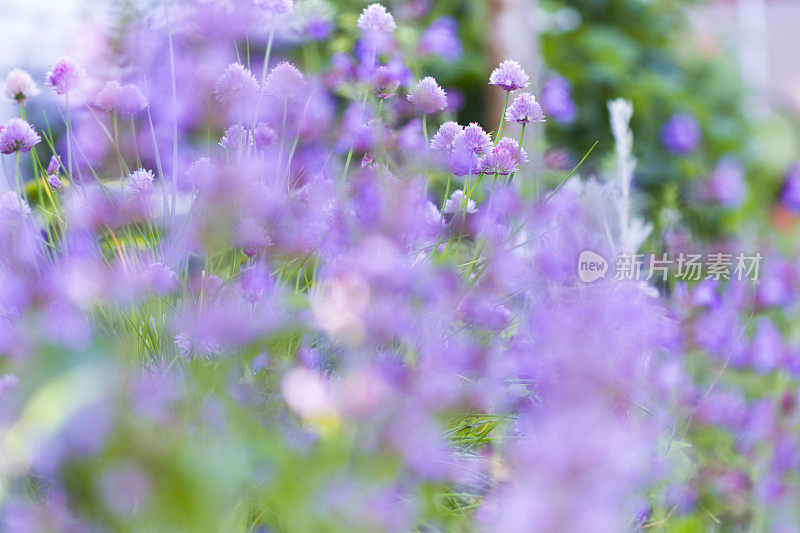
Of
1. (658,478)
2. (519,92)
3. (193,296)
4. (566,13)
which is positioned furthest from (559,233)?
(566,13)

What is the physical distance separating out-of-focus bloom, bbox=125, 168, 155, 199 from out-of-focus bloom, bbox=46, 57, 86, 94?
12cm

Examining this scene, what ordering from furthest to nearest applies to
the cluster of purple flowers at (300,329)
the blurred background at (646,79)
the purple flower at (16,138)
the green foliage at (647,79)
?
the green foliage at (647,79) < the blurred background at (646,79) < the purple flower at (16,138) < the cluster of purple flowers at (300,329)

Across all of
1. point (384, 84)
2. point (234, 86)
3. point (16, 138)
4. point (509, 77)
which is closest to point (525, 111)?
point (509, 77)

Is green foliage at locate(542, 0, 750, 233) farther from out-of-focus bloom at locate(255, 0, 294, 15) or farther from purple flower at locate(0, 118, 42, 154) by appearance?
purple flower at locate(0, 118, 42, 154)

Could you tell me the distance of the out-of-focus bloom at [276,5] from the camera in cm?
76

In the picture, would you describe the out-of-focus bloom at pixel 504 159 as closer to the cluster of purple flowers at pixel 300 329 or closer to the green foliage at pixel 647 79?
the cluster of purple flowers at pixel 300 329

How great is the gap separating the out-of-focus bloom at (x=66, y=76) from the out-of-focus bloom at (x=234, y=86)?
161 millimetres

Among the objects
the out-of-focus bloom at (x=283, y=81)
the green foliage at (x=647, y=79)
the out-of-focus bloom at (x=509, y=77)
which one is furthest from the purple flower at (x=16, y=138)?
the green foliage at (x=647, y=79)

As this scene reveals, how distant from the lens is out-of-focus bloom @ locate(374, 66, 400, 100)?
79cm

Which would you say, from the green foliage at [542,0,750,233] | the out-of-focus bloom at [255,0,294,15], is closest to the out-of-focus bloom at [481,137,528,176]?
the out-of-focus bloom at [255,0,294,15]
